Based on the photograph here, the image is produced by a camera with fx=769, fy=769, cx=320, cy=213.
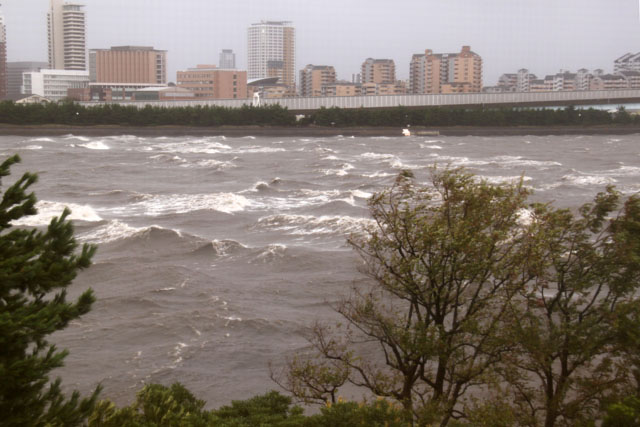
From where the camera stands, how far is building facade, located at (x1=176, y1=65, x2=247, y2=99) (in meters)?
101

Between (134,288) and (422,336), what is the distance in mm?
10559

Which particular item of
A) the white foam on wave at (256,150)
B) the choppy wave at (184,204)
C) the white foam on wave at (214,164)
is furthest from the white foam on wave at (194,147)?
the choppy wave at (184,204)

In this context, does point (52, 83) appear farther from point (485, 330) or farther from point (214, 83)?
point (485, 330)

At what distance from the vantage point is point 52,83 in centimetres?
11481

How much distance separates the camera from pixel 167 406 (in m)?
7.25

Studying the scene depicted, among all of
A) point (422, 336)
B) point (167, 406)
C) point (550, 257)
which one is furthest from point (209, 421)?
point (550, 257)

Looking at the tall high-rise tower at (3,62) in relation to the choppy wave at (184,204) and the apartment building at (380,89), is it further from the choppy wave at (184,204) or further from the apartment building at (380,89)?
the choppy wave at (184,204)

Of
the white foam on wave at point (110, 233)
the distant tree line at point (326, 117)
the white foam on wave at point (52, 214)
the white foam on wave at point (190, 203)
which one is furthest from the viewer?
the distant tree line at point (326, 117)

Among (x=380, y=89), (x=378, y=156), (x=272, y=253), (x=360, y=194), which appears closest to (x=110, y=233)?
(x=272, y=253)

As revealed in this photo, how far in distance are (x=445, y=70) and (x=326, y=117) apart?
214ft

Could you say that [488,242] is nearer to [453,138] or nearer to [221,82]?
[453,138]

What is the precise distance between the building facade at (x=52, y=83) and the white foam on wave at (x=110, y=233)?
9313cm

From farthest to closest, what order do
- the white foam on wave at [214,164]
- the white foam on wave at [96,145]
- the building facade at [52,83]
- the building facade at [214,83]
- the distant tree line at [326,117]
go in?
the building facade at [52,83] → the building facade at [214,83] → the distant tree line at [326,117] → the white foam on wave at [96,145] → the white foam on wave at [214,164]

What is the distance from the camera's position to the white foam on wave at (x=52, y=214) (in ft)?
79.1
